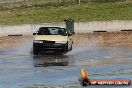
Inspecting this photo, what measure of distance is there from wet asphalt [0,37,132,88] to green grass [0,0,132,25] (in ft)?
78.2

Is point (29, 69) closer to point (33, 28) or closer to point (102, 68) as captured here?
point (102, 68)

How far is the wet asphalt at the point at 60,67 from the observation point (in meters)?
17.0

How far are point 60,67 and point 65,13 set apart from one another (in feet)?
122

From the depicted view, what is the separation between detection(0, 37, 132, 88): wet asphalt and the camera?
17.0 m

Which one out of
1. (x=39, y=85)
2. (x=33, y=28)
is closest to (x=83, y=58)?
(x=39, y=85)

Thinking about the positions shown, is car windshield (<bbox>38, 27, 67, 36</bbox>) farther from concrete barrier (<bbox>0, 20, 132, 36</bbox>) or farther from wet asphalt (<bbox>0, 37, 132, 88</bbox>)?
concrete barrier (<bbox>0, 20, 132, 36</bbox>)

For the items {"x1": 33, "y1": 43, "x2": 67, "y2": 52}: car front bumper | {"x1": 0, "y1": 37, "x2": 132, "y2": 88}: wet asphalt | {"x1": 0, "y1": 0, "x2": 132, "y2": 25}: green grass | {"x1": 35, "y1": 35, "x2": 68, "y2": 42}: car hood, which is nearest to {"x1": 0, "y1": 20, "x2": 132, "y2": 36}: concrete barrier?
{"x1": 0, "y1": 0, "x2": 132, "y2": 25}: green grass

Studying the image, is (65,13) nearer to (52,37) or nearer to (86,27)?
(86,27)

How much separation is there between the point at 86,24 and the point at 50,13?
37.8 ft

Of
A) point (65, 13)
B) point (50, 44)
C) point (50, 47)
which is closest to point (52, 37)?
point (50, 44)

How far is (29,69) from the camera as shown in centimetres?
2094

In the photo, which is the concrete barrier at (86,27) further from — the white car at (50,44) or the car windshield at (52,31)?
the white car at (50,44)

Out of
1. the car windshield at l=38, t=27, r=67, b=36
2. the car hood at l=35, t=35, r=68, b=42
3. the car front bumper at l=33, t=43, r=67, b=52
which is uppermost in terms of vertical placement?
the car windshield at l=38, t=27, r=67, b=36

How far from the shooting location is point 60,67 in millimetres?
21578
